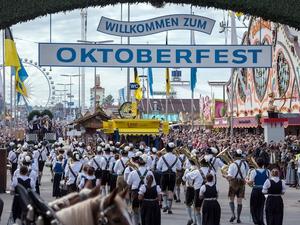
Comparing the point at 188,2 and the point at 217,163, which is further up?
the point at 188,2

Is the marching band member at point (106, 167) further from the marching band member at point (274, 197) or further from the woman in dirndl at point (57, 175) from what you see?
the marching band member at point (274, 197)

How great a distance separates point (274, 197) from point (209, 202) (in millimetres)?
1417

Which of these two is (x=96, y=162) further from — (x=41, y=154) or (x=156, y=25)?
(x=41, y=154)

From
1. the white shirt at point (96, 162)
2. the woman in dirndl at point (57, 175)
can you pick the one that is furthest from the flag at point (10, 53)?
the white shirt at point (96, 162)

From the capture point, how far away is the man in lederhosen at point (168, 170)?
21969 mm

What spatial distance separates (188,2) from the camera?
13258 millimetres

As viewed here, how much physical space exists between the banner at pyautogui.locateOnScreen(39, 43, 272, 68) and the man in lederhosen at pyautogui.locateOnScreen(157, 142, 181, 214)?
4.13 metres

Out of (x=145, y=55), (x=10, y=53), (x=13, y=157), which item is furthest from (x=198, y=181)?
(x=10, y=53)

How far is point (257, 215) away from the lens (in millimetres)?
18891

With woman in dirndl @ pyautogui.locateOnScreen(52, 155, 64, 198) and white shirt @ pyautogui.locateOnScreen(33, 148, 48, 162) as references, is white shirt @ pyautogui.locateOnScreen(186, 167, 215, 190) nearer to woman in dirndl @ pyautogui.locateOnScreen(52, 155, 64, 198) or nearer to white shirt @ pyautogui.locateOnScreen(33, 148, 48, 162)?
woman in dirndl @ pyautogui.locateOnScreen(52, 155, 64, 198)

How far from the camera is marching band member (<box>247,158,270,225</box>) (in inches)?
715

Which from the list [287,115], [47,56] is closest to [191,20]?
[47,56]

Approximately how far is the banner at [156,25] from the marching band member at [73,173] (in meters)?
4.40

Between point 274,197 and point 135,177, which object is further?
point 135,177
